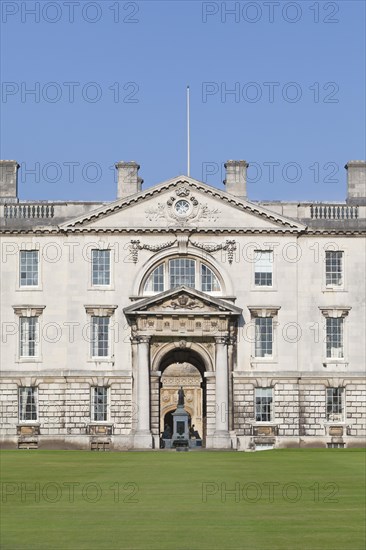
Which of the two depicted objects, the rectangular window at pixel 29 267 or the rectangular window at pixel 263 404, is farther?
the rectangular window at pixel 29 267

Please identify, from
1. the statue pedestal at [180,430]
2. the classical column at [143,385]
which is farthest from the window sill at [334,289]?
the statue pedestal at [180,430]

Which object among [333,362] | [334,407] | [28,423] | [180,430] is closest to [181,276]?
[180,430]

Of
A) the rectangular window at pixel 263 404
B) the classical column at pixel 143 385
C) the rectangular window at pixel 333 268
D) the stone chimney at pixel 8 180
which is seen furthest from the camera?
the stone chimney at pixel 8 180

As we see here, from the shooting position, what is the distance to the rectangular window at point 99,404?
2306 inches

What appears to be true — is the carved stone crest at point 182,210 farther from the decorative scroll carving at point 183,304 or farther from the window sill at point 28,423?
the window sill at point 28,423

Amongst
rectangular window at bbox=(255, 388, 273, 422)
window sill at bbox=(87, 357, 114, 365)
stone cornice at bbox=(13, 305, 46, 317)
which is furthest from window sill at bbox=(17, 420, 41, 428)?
rectangular window at bbox=(255, 388, 273, 422)

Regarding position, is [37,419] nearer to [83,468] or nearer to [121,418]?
[121,418]

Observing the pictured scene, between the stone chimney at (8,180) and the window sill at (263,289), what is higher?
the stone chimney at (8,180)

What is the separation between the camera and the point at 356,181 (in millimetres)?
61656

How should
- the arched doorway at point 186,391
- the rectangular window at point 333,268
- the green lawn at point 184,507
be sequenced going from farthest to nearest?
the arched doorway at point 186,391 < the rectangular window at point 333,268 < the green lawn at point 184,507

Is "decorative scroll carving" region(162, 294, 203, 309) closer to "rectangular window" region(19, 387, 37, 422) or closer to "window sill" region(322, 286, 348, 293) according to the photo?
"window sill" region(322, 286, 348, 293)

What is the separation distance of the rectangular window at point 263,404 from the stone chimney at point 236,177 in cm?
881

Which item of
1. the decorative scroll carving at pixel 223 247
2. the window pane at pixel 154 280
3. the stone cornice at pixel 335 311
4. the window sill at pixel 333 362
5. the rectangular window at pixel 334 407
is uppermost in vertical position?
the decorative scroll carving at pixel 223 247

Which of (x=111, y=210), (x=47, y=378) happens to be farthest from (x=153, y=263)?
(x=47, y=378)
